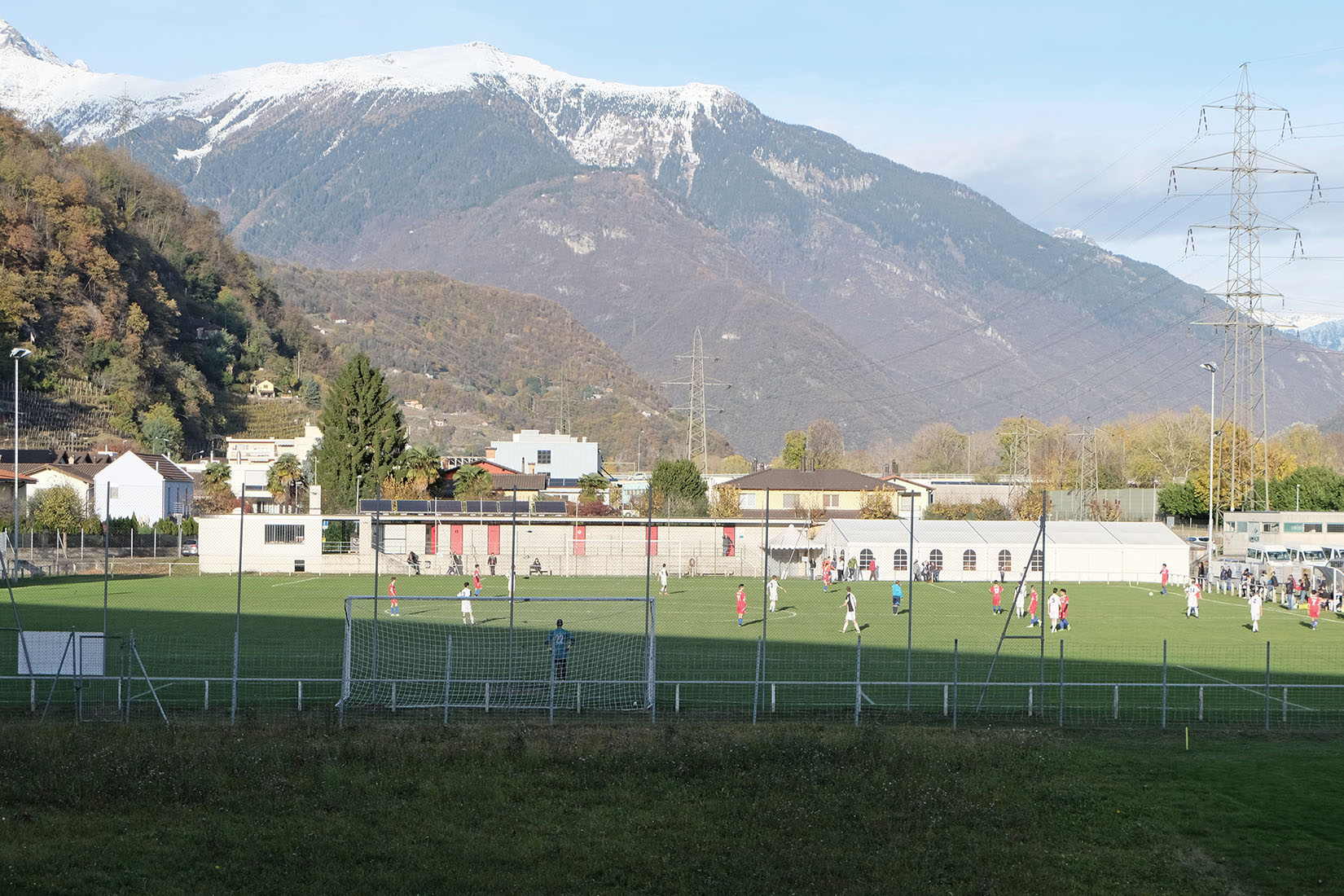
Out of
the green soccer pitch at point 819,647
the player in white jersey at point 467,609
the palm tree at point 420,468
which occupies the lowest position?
the green soccer pitch at point 819,647

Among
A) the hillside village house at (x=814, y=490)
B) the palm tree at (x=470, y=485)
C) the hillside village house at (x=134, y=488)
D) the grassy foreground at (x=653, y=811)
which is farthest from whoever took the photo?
the hillside village house at (x=814, y=490)

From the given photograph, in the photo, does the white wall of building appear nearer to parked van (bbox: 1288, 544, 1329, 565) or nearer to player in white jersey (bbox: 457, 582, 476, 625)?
parked van (bbox: 1288, 544, 1329, 565)

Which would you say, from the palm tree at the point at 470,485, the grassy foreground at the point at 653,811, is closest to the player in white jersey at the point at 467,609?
the grassy foreground at the point at 653,811

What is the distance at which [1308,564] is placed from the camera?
5172 centimetres

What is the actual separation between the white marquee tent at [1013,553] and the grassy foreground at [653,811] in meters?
38.1

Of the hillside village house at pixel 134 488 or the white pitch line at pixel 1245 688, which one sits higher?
the hillside village house at pixel 134 488

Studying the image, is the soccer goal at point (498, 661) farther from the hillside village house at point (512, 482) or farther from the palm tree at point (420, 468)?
the hillside village house at point (512, 482)

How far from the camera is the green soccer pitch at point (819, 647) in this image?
23.2 meters

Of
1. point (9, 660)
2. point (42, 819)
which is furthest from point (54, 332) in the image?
point (42, 819)

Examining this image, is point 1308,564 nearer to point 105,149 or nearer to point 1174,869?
point 1174,869

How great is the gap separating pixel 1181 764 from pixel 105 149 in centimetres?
16039

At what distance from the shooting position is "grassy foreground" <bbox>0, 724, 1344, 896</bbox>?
48.8 feet

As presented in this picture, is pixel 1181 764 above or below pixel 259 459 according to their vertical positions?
below

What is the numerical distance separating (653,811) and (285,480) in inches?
2821
